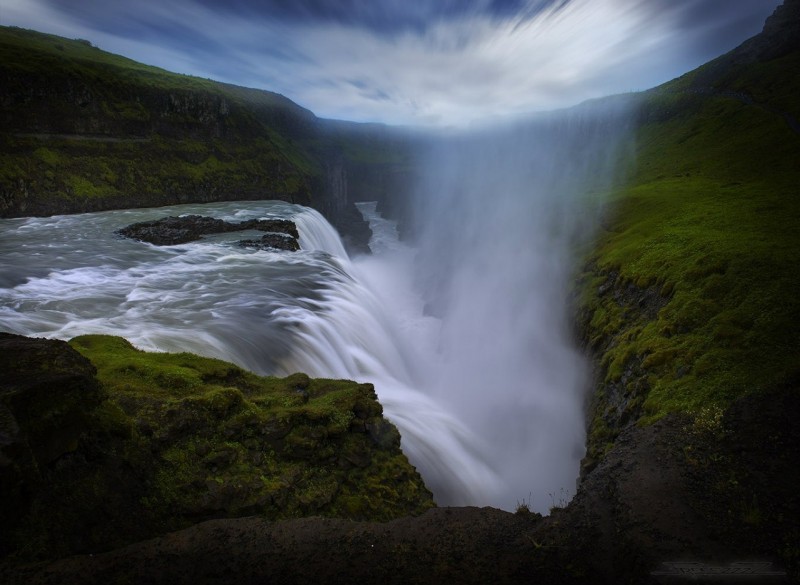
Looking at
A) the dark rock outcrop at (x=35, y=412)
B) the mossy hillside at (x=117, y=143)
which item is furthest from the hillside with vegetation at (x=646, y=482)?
the mossy hillside at (x=117, y=143)

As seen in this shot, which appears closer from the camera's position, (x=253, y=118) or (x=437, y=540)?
(x=437, y=540)

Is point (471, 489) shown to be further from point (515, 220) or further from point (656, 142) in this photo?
point (656, 142)

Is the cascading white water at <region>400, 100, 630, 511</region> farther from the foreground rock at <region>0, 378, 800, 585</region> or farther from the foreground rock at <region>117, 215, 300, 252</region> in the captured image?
the foreground rock at <region>117, 215, 300, 252</region>

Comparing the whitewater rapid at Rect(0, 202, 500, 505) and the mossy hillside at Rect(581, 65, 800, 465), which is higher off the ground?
the mossy hillside at Rect(581, 65, 800, 465)

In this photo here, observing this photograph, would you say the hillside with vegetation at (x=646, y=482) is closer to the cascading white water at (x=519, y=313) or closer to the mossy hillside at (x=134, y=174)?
the cascading white water at (x=519, y=313)

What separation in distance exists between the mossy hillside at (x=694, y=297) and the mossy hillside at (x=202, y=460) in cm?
861

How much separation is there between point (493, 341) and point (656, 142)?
70966 mm

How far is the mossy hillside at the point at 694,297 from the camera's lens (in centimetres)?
1248

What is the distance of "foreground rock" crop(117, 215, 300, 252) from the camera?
40562 mm

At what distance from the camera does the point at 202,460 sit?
8664 mm

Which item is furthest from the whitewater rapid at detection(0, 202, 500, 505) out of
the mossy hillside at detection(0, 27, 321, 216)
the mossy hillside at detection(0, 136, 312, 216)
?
the mossy hillside at detection(0, 27, 321, 216)

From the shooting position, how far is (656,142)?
8250 centimetres

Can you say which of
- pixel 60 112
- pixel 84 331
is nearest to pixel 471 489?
pixel 84 331

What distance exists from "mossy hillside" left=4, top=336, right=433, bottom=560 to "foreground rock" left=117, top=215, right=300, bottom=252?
29.8 m
